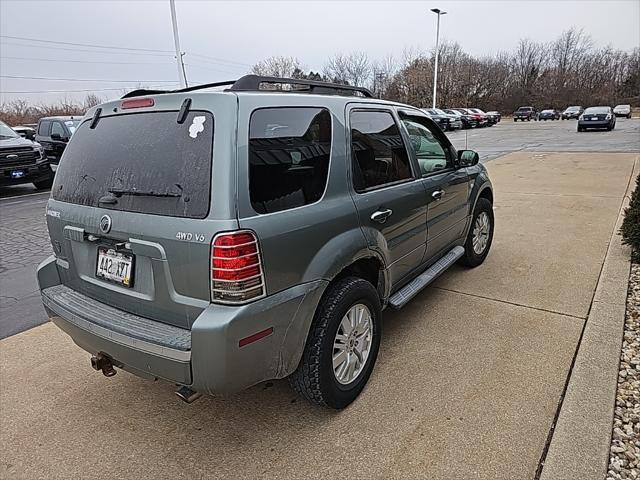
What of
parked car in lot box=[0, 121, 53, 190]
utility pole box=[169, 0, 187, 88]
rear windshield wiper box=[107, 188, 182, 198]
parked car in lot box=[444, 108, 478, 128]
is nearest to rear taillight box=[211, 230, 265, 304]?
rear windshield wiper box=[107, 188, 182, 198]

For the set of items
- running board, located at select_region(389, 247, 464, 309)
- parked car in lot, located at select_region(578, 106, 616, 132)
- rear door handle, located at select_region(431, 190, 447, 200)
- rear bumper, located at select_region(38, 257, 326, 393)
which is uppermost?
parked car in lot, located at select_region(578, 106, 616, 132)

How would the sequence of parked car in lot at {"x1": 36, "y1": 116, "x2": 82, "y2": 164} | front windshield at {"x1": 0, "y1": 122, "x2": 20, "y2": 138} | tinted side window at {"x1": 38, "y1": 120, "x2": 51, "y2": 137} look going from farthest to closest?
tinted side window at {"x1": 38, "y1": 120, "x2": 51, "y2": 137} → parked car in lot at {"x1": 36, "y1": 116, "x2": 82, "y2": 164} → front windshield at {"x1": 0, "y1": 122, "x2": 20, "y2": 138}

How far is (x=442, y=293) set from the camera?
4.12 m

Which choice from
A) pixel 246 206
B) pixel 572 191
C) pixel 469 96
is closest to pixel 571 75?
pixel 469 96

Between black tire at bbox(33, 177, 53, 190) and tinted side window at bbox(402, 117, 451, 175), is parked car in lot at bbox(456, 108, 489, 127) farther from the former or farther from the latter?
tinted side window at bbox(402, 117, 451, 175)

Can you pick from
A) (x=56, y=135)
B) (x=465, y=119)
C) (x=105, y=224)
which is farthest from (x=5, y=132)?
(x=465, y=119)

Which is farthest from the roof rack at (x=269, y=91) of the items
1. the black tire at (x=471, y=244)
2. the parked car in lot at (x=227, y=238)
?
the black tire at (x=471, y=244)

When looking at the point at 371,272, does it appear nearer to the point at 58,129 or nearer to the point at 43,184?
the point at 43,184

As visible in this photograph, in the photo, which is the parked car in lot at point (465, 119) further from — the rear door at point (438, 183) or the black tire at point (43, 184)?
the rear door at point (438, 183)

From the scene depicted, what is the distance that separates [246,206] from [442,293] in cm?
274

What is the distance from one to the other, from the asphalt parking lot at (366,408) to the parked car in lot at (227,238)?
0.30 metres

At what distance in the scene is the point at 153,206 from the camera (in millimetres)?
2041

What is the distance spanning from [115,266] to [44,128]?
14481mm

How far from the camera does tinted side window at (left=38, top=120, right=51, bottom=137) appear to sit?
45.0 feet
